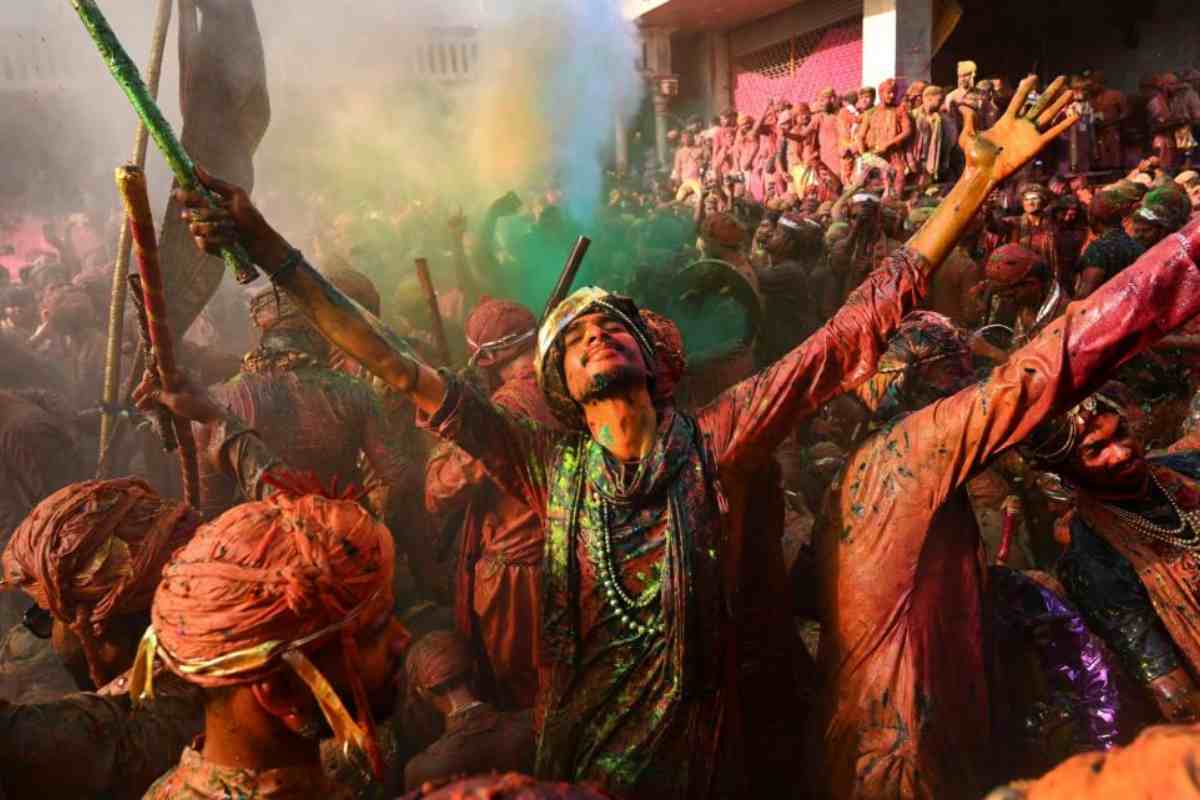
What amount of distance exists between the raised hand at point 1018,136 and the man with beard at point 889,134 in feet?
41.2

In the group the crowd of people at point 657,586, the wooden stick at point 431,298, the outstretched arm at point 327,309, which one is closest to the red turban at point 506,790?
the crowd of people at point 657,586

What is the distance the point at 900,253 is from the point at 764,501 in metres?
0.91

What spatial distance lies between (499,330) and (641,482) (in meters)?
2.24

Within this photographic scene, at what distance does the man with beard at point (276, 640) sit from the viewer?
1.63 metres

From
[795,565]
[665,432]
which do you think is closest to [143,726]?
[665,432]

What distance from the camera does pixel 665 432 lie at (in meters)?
2.41

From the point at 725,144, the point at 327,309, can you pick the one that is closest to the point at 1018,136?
the point at 327,309

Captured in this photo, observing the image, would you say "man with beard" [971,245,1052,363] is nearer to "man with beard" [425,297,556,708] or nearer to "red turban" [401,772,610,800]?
"man with beard" [425,297,556,708]

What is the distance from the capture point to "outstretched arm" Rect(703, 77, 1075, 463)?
252 cm

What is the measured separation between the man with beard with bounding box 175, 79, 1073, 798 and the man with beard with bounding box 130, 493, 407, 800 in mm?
714

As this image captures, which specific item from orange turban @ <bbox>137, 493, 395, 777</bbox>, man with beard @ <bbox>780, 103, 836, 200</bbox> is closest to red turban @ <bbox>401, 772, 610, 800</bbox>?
orange turban @ <bbox>137, 493, 395, 777</bbox>

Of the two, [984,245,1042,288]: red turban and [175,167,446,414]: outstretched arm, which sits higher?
[175,167,446,414]: outstretched arm

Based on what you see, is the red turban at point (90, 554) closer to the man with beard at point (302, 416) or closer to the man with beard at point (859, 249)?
the man with beard at point (302, 416)

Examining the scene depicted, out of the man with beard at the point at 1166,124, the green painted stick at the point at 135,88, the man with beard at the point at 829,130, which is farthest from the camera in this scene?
the man with beard at the point at 829,130
